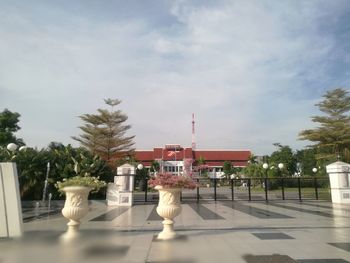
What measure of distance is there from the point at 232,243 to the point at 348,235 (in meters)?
3.16

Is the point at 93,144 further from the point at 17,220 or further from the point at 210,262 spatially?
the point at 210,262

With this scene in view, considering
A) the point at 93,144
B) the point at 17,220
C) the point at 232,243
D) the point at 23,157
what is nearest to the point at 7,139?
the point at 93,144

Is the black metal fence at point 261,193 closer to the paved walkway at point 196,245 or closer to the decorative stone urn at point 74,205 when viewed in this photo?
the paved walkway at point 196,245

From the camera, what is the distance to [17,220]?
7527mm

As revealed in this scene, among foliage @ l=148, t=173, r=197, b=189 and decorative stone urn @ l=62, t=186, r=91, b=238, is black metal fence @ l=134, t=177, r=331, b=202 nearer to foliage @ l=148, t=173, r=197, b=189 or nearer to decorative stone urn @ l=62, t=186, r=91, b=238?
foliage @ l=148, t=173, r=197, b=189

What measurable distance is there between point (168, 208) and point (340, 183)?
47.1ft

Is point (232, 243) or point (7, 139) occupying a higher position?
point (7, 139)

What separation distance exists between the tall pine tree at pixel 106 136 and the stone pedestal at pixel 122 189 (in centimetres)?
2144

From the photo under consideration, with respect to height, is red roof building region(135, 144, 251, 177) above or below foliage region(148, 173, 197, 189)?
above

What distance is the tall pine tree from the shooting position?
40.0 metres

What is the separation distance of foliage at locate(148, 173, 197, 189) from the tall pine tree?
32.2 metres

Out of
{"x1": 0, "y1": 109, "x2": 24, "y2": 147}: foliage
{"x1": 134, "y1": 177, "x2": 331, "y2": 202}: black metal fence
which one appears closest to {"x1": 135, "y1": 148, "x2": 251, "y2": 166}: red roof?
{"x1": 134, "y1": 177, "x2": 331, "y2": 202}: black metal fence

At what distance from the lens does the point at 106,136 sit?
40.3 m

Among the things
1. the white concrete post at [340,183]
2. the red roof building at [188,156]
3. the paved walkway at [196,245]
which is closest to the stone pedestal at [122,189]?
the paved walkway at [196,245]
